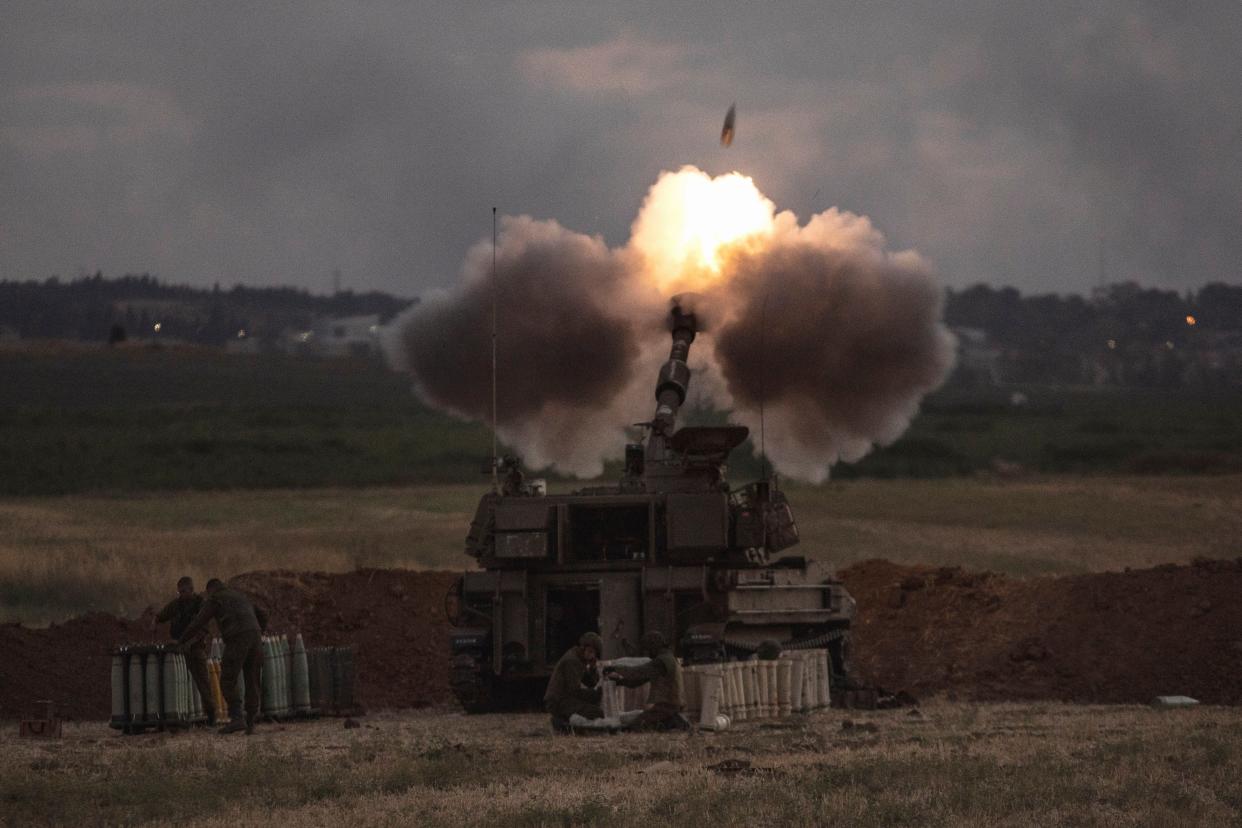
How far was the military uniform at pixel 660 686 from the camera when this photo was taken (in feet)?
72.2

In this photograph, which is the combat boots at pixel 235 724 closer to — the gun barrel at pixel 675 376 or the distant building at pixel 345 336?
the gun barrel at pixel 675 376

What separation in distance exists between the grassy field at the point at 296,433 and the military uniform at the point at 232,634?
31.1 m

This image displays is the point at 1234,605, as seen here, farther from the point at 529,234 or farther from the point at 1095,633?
the point at 529,234

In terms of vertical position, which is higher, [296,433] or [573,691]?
[296,433]

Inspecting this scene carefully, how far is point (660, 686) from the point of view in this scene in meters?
22.0

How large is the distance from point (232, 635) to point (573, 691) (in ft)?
11.9

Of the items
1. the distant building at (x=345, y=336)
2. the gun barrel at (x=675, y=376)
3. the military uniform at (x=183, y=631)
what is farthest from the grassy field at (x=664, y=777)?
the distant building at (x=345, y=336)

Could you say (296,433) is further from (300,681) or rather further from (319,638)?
(300,681)

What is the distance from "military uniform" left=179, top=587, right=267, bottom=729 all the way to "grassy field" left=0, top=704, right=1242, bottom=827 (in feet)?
1.91

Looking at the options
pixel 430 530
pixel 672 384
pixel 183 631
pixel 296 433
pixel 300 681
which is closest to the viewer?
pixel 183 631

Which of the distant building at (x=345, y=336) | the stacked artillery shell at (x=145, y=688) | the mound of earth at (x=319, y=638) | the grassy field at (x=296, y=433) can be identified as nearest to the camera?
the stacked artillery shell at (x=145, y=688)

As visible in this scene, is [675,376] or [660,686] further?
[675,376]

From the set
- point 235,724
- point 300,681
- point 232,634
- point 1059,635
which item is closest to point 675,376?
point 1059,635

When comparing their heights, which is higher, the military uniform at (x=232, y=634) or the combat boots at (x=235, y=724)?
the military uniform at (x=232, y=634)
